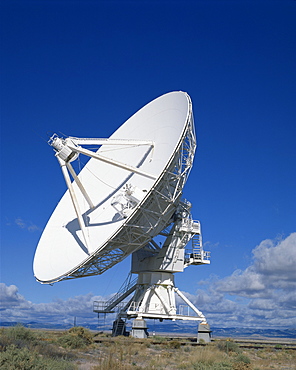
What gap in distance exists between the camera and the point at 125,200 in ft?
87.0

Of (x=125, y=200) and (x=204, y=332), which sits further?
(x=204, y=332)

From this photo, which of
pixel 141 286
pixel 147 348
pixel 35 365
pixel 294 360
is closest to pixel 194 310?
pixel 141 286

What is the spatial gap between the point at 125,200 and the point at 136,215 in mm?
2012

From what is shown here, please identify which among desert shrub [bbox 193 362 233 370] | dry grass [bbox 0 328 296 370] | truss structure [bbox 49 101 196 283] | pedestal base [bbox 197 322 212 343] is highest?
truss structure [bbox 49 101 196 283]

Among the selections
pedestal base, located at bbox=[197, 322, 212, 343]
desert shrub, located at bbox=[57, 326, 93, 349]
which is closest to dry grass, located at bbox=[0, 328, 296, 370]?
desert shrub, located at bbox=[57, 326, 93, 349]

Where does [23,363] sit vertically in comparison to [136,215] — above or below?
below

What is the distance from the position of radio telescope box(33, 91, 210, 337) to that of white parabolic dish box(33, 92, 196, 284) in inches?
2.5

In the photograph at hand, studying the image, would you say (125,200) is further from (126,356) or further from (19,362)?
(19,362)

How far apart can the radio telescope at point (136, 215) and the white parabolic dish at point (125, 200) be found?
62 millimetres

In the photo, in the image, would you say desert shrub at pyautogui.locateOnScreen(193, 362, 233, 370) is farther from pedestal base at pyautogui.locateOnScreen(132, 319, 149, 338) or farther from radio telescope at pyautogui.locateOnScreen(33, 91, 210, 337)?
pedestal base at pyautogui.locateOnScreen(132, 319, 149, 338)

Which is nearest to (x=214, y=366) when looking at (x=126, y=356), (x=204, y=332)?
(x=126, y=356)

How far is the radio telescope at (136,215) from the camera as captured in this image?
84.4ft

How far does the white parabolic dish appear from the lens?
25281 millimetres

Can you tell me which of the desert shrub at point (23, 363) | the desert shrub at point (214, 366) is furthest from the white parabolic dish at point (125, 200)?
the desert shrub at point (23, 363)
